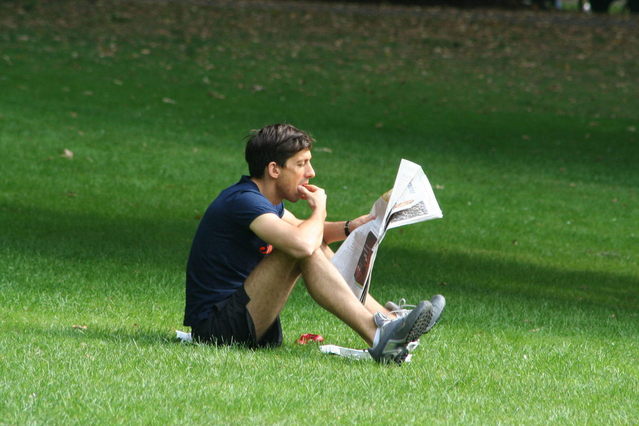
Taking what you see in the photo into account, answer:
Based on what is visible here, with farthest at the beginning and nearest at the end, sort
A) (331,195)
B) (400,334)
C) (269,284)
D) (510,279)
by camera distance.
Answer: (331,195), (510,279), (269,284), (400,334)

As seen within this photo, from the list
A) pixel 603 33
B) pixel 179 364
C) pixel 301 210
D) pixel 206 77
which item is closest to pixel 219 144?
pixel 301 210

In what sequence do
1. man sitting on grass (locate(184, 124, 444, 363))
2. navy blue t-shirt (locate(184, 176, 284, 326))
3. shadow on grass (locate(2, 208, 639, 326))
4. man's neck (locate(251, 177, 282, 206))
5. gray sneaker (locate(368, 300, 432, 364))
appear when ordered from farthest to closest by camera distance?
shadow on grass (locate(2, 208, 639, 326)) → man's neck (locate(251, 177, 282, 206)) → navy blue t-shirt (locate(184, 176, 284, 326)) → man sitting on grass (locate(184, 124, 444, 363)) → gray sneaker (locate(368, 300, 432, 364))

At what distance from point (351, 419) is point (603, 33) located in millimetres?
25698

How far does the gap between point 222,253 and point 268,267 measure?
31 centimetres

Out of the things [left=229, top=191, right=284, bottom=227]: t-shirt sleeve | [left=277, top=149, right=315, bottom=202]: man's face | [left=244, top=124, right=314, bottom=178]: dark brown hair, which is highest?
[left=244, top=124, right=314, bottom=178]: dark brown hair

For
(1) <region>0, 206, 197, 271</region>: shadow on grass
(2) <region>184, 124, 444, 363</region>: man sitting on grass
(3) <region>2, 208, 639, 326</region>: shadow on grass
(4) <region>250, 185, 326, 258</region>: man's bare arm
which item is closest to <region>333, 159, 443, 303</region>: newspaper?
(2) <region>184, 124, 444, 363</region>: man sitting on grass

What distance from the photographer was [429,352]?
6.18 meters

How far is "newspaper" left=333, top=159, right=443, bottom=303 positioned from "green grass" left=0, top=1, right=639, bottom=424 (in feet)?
1.69

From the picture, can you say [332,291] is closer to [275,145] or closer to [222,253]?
[222,253]

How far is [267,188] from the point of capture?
586 centimetres

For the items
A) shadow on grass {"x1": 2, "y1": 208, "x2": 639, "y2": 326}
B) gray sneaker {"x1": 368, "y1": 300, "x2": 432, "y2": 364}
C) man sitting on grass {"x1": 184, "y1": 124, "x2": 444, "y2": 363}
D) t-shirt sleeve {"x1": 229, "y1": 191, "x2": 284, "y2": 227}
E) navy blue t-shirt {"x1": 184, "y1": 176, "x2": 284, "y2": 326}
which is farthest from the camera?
shadow on grass {"x1": 2, "y1": 208, "x2": 639, "y2": 326}

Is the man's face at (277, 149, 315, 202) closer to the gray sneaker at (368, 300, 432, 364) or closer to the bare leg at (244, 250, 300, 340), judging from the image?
the bare leg at (244, 250, 300, 340)

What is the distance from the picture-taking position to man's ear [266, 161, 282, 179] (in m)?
5.78

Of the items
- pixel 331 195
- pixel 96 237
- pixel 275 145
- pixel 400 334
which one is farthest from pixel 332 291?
pixel 331 195
